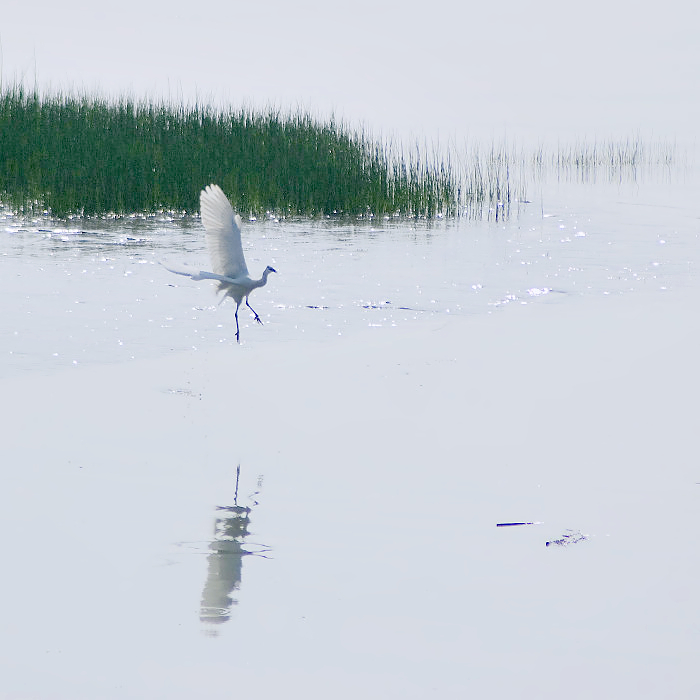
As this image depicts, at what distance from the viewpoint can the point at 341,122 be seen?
19.2m

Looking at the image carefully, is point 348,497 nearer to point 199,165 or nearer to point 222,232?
point 222,232

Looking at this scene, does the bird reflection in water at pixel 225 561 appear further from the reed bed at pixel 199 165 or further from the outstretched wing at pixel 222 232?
the reed bed at pixel 199 165

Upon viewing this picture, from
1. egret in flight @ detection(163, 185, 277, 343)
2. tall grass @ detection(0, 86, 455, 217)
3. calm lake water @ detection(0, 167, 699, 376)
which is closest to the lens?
egret in flight @ detection(163, 185, 277, 343)

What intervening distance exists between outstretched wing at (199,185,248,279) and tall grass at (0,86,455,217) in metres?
8.26

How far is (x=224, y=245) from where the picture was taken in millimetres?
6957

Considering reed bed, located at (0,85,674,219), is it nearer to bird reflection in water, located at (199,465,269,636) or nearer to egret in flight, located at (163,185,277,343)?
egret in flight, located at (163,185,277,343)

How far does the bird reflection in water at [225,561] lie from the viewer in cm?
309

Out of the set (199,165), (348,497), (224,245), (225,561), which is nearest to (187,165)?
(199,165)

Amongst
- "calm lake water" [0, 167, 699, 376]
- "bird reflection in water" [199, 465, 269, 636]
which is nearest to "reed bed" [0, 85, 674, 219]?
"calm lake water" [0, 167, 699, 376]

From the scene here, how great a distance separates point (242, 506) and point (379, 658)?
120 cm

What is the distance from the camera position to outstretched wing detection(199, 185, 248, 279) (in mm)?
6746

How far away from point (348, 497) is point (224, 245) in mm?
Result: 3195

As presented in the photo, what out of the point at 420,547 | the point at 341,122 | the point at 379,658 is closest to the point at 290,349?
the point at 420,547

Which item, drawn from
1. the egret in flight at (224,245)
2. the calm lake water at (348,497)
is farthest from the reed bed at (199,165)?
the egret in flight at (224,245)
